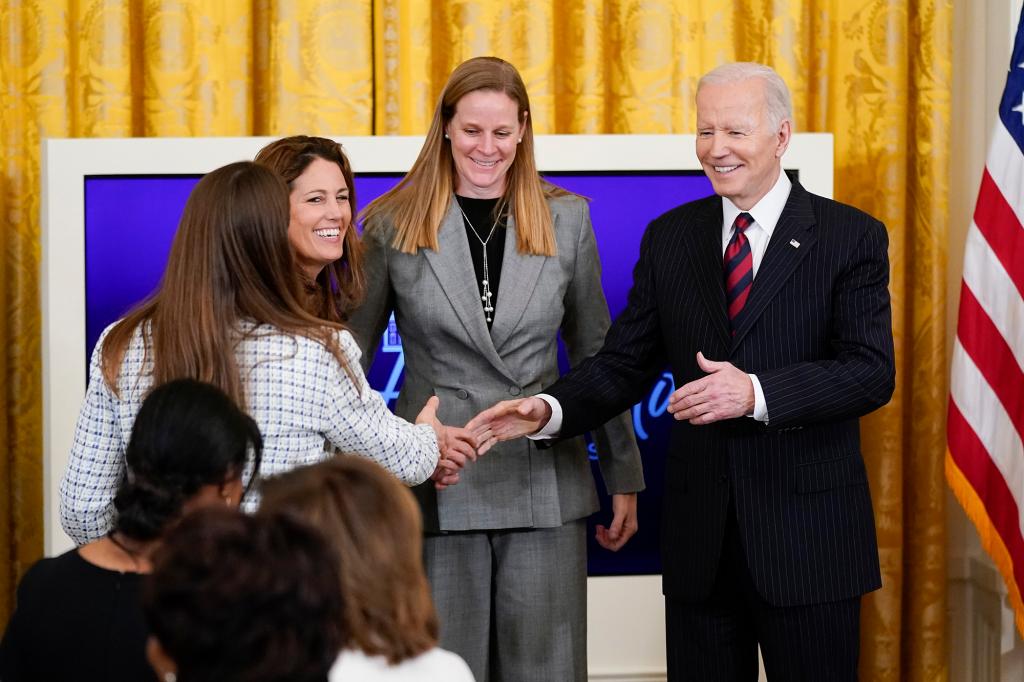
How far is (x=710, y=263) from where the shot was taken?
8.05 ft

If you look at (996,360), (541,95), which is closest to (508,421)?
(996,360)

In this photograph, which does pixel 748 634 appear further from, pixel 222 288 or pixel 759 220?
pixel 222 288

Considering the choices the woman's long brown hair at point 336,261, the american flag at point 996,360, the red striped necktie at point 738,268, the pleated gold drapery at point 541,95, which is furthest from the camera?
the pleated gold drapery at point 541,95

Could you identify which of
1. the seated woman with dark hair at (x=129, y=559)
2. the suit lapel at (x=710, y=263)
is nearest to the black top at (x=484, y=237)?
the suit lapel at (x=710, y=263)

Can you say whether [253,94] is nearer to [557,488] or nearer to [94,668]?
[557,488]

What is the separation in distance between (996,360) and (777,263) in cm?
107

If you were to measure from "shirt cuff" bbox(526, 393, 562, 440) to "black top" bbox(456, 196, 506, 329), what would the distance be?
0.23 m

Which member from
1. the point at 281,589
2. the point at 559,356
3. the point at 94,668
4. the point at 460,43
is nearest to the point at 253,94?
the point at 460,43

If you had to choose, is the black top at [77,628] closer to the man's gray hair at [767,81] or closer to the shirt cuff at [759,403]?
the shirt cuff at [759,403]

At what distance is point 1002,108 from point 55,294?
243cm

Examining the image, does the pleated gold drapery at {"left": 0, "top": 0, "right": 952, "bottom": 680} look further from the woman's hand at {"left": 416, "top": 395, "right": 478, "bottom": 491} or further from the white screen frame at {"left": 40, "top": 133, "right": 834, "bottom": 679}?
the woman's hand at {"left": 416, "top": 395, "right": 478, "bottom": 491}

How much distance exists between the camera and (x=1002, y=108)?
311 cm

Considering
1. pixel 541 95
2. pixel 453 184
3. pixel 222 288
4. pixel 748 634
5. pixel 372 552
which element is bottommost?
pixel 748 634

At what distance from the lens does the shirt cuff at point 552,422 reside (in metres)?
2.53
